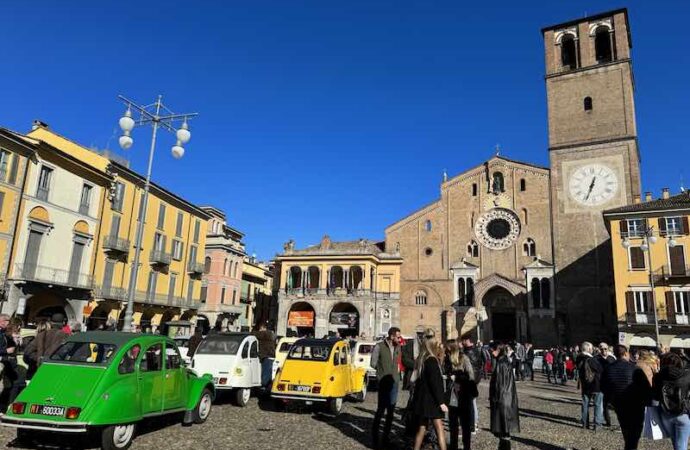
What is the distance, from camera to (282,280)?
43531 millimetres

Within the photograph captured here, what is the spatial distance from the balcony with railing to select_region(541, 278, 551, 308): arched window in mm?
30599

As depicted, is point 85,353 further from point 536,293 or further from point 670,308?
point 536,293

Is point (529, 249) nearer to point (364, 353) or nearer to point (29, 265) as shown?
point (364, 353)

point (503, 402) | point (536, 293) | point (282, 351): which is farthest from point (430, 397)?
point (536, 293)

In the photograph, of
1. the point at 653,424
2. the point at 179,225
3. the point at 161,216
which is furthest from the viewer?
the point at 179,225

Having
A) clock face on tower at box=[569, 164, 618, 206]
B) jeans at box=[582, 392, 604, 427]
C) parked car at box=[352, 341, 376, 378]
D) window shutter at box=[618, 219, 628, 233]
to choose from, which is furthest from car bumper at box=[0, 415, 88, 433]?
clock face on tower at box=[569, 164, 618, 206]

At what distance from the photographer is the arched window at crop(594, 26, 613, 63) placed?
3938cm

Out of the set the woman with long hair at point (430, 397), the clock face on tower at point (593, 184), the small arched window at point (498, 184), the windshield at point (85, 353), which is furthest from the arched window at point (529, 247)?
the windshield at point (85, 353)

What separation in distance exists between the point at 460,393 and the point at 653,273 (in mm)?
27855

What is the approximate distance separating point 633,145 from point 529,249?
1071 cm

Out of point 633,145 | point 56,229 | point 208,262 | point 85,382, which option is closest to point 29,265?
point 56,229

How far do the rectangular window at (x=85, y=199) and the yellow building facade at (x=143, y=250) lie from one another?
1.00 metres

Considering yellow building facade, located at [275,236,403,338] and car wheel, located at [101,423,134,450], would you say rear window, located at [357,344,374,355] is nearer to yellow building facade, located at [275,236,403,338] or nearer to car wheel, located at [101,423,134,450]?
car wheel, located at [101,423,134,450]

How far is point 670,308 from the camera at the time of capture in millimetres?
28641
